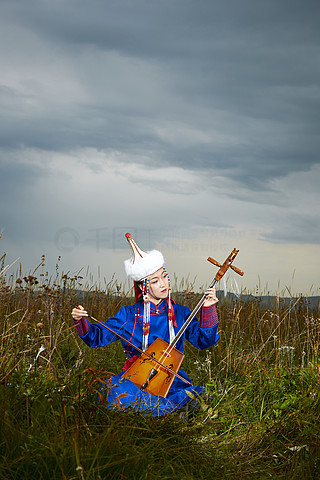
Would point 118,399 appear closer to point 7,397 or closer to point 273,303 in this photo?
point 7,397

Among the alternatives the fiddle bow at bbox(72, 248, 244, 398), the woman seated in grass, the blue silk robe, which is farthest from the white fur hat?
the fiddle bow at bbox(72, 248, 244, 398)

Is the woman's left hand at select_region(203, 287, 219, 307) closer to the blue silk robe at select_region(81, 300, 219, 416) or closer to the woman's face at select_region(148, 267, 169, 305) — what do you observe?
the blue silk robe at select_region(81, 300, 219, 416)

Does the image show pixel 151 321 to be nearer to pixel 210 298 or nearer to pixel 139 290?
pixel 139 290

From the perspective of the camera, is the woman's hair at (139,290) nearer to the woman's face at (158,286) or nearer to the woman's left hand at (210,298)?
the woman's face at (158,286)

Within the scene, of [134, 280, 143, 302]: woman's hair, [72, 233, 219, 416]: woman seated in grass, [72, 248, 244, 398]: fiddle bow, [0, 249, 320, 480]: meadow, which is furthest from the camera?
[134, 280, 143, 302]: woman's hair

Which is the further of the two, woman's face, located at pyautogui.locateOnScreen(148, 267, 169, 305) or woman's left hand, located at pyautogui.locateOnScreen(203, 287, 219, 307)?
woman's face, located at pyautogui.locateOnScreen(148, 267, 169, 305)

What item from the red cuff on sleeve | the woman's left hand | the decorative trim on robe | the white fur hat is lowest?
the red cuff on sleeve

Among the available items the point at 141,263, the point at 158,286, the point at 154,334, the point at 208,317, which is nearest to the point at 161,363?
the point at 154,334

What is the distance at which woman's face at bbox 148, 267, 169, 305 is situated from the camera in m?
4.20

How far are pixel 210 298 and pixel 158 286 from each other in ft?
1.65

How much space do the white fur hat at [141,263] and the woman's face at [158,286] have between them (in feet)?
0.20

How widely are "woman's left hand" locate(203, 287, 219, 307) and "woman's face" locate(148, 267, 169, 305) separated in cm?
41

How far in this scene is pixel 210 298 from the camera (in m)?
4.00

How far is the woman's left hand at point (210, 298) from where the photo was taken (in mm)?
3932
